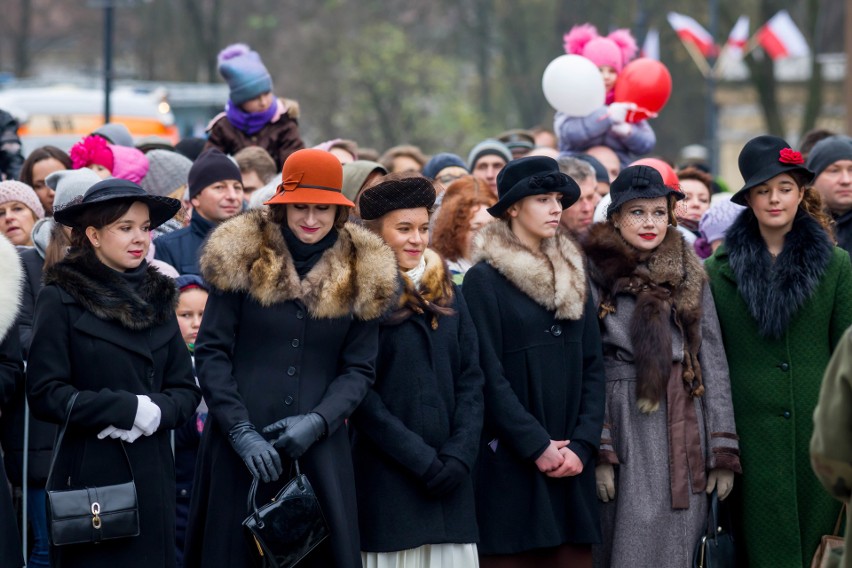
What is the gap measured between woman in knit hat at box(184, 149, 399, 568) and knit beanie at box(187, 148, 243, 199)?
201 centimetres

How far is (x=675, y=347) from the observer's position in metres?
6.23

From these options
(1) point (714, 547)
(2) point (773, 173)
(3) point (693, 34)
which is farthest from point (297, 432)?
(3) point (693, 34)

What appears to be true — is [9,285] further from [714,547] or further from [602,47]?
[602,47]

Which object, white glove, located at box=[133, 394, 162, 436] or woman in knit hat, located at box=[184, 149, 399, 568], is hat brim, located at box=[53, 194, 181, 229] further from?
white glove, located at box=[133, 394, 162, 436]

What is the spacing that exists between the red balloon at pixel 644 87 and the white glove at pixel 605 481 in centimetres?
423

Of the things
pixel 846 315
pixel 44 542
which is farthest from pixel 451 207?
pixel 44 542

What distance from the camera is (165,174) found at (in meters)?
8.63

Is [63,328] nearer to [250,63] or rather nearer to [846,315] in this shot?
[846,315]

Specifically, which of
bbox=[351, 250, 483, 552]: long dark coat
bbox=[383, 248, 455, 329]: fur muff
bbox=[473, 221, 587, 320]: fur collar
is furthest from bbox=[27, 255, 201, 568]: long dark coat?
bbox=[473, 221, 587, 320]: fur collar

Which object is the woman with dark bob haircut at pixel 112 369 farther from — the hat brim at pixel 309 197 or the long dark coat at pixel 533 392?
the long dark coat at pixel 533 392

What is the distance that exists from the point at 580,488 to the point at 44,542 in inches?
99.3

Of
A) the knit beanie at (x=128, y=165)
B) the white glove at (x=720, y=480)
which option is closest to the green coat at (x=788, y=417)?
the white glove at (x=720, y=480)

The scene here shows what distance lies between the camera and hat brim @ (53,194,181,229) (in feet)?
18.3

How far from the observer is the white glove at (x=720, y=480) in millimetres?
6242
